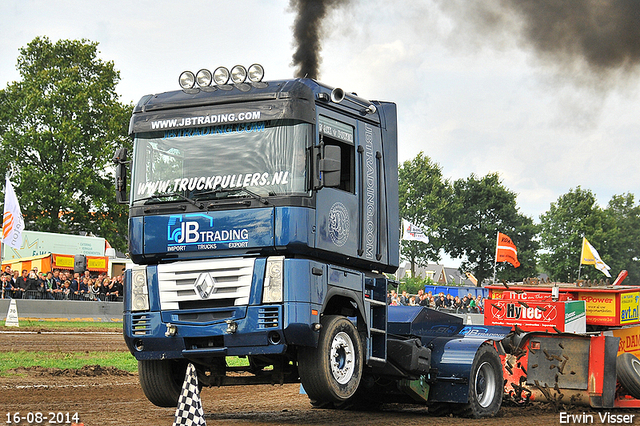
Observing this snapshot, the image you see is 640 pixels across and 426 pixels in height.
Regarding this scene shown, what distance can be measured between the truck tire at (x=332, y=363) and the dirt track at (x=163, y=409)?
882mm

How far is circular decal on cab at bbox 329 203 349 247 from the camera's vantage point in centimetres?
896

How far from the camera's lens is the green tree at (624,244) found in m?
74.4

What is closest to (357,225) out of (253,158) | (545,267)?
(253,158)

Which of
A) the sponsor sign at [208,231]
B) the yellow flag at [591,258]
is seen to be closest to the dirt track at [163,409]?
the sponsor sign at [208,231]

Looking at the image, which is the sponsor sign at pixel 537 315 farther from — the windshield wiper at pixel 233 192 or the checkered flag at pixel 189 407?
the checkered flag at pixel 189 407

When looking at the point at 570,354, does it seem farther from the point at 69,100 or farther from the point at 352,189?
the point at 69,100

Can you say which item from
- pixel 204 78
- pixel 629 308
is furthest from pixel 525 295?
pixel 204 78

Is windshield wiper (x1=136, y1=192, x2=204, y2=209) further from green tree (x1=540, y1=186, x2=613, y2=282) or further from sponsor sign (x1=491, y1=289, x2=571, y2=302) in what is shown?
green tree (x1=540, y1=186, x2=613, y2=282)

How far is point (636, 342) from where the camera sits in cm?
1273

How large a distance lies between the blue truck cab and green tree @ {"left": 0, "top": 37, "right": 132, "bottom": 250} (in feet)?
125

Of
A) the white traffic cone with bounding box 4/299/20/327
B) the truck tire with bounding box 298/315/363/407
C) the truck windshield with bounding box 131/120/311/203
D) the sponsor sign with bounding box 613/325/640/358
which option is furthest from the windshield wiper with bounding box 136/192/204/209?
the white traffic cone with bounding box 4/299/20/327

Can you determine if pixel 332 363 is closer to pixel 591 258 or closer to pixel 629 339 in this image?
pixel 629 339

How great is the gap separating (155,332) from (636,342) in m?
7.59

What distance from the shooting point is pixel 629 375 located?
1133 cm
